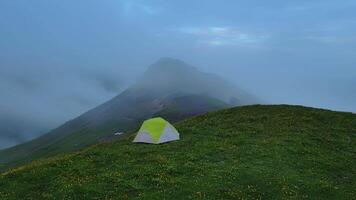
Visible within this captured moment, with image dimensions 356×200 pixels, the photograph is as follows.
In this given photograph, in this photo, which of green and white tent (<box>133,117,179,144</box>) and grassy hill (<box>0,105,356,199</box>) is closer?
grassy hill (<box>0,105,356,199</box>)

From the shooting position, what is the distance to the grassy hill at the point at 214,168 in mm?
37094

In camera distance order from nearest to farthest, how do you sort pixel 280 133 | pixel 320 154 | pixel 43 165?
pixel 43 165
pixel 320 154
pixel 280 133

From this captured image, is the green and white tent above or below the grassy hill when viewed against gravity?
above

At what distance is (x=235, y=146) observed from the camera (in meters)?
52.3

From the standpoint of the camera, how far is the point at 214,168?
141ft

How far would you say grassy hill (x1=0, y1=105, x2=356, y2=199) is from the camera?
37094 mm

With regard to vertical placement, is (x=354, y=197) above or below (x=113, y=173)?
below

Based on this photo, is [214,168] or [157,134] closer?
[214,168]

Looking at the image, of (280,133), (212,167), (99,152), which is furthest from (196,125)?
(212,167)

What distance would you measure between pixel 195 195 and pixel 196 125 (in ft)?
105

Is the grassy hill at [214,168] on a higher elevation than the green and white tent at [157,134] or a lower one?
lower

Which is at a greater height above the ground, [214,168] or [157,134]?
[157,134]

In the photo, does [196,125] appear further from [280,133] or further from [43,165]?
[43,165]

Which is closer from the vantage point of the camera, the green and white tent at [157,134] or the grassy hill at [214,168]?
the grassy hill at [214,168]
